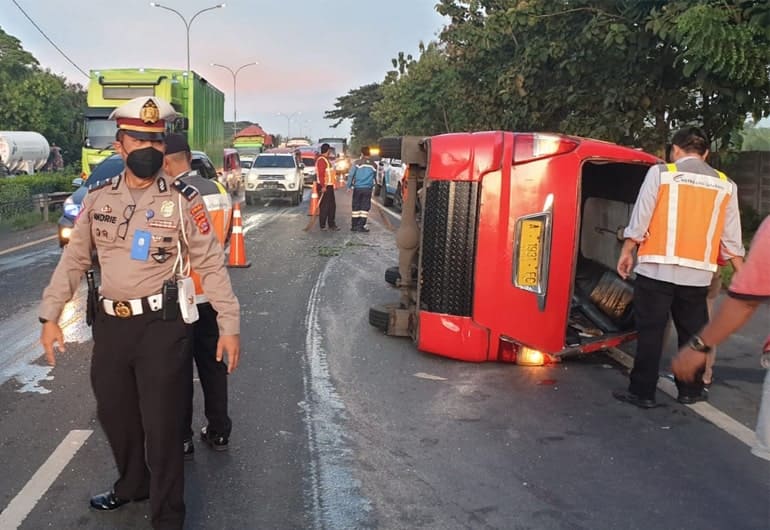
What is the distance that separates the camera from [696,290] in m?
5.57

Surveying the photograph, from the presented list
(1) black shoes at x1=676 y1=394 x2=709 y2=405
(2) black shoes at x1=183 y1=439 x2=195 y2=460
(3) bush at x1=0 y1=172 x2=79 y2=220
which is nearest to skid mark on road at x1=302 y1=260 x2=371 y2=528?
(2) black shoes at x1=183 y1=439 x2=195 y2=460

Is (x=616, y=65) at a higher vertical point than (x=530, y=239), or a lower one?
higher

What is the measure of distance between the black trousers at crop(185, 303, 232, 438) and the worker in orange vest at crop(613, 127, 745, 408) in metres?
2.85

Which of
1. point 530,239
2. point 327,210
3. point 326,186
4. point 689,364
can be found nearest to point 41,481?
point 689,364

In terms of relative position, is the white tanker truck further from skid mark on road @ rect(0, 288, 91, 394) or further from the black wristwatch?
the black wristwatch

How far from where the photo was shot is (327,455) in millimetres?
4695

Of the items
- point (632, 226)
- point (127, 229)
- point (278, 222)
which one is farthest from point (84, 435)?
point (278, 222)

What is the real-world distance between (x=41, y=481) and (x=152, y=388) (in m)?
1.30

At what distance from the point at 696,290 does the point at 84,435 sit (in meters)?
4.16

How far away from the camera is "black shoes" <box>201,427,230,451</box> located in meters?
4.75

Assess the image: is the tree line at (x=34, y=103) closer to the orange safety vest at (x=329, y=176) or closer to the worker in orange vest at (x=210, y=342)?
the orange safety vest at (x=329, y=176)

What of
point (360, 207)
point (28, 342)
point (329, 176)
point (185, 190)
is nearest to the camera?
point (185, 190)

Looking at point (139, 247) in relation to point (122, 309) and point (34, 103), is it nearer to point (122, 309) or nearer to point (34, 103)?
point (122, 309)

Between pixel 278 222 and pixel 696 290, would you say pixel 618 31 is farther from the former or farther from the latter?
pixel 278 222
